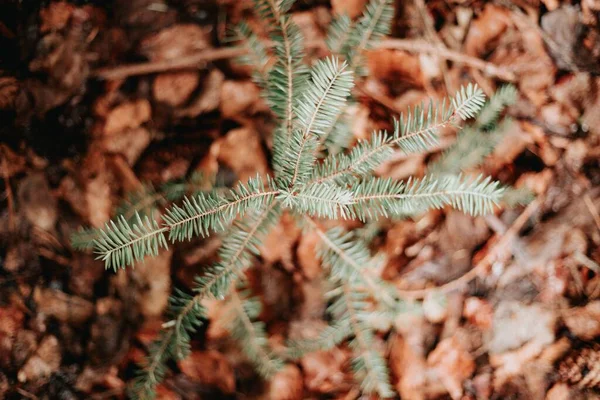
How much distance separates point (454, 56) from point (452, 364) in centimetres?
164

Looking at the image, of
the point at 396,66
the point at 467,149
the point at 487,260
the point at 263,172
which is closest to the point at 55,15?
the point at 263,172

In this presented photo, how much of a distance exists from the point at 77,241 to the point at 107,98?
32.5 inches

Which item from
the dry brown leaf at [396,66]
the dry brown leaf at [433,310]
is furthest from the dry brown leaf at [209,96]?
the dry brown leaf at [433,310]

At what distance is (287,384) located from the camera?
6.54 ft

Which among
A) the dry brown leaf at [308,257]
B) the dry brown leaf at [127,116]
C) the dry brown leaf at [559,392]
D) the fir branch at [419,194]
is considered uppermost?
the fir branch at [419,194]

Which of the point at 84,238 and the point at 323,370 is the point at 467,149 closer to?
the point at 323,370

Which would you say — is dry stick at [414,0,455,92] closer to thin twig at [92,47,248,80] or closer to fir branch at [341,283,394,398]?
thin twig at [92,47,248,80]

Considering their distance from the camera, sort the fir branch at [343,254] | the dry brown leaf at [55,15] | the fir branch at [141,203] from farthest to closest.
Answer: the dry brown leaf at [55,15] → the fir branch at [141,203] → the fir branch at [343,254]

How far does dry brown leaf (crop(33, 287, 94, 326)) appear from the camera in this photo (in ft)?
6.40

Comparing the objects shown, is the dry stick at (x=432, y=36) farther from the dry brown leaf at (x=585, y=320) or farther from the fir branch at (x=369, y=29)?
the dry brown leaf at (x=585, y=320)

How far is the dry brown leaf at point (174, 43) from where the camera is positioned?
7.09 ft

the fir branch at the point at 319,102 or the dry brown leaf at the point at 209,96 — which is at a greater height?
the fir branch at the point at 319,102

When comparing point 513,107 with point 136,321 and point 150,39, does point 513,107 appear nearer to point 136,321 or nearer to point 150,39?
point 150,39

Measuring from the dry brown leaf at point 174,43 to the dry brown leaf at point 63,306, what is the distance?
134 centimetres
